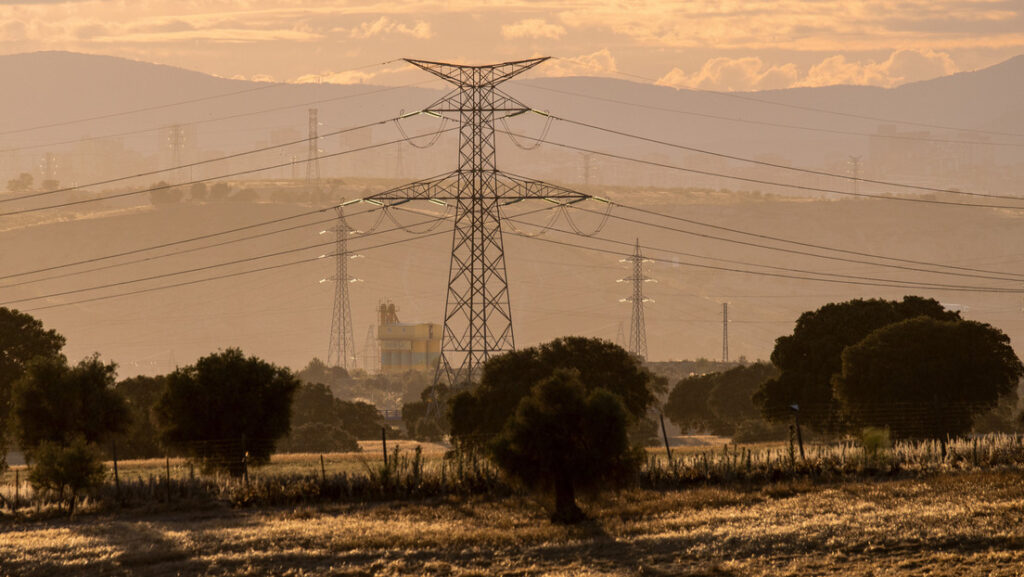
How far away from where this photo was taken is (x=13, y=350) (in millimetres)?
76312

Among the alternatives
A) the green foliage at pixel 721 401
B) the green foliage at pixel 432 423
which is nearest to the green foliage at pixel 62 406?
the green foliage at pixel 432 423

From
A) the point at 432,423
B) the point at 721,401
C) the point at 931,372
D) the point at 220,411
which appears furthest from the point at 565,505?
the point at 721,401

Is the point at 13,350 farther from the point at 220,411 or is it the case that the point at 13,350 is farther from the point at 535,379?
the point at 535,379

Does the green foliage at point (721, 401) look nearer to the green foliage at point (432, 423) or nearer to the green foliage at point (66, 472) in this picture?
the green foliage at point (432, 423)

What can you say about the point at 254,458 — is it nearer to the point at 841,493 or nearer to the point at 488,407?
the point at 488,407

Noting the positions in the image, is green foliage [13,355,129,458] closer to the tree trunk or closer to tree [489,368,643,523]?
tree [489,368,643,523]

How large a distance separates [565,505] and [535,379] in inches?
1050

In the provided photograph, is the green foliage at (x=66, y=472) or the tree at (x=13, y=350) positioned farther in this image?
the tree at (x=13, y=350)

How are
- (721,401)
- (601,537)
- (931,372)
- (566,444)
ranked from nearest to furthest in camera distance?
1. (601,537)
2. (566,444)
3. (931,372)
4. (721,401)

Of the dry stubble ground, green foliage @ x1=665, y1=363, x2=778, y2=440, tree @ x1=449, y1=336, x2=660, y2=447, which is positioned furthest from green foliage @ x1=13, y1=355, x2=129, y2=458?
green foliage @ x1=665, y1=363, x2=778, y2=440

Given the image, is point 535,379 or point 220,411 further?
point 535,379

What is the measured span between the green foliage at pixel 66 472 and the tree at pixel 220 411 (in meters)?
11.6

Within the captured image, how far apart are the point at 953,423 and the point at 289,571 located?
4049 centimetres

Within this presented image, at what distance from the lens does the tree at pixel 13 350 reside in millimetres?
75312
